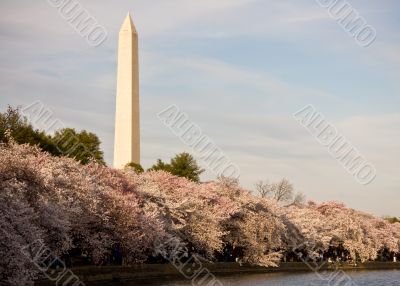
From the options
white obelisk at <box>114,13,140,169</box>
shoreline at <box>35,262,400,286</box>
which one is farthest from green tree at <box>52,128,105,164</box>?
shoreline at <box>35,262,400,286</box>

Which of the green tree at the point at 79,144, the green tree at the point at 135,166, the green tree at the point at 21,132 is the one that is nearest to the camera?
the green tree at the point at 21,132

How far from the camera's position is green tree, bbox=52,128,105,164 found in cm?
8660

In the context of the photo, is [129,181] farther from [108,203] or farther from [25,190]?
[25,190]

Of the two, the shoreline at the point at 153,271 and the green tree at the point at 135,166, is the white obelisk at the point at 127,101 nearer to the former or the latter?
the green tree at the point at 135,166

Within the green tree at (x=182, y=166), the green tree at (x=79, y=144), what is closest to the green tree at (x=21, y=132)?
the green tree at (x=79, y=144)

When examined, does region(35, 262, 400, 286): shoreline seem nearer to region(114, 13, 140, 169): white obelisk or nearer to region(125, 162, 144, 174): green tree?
region(125, 162, 144, 174): green tree

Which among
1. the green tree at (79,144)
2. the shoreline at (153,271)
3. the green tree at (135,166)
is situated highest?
the green tree at (79,144)

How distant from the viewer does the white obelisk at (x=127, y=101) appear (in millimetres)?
81312

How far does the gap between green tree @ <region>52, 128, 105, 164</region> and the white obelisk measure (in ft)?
12.7

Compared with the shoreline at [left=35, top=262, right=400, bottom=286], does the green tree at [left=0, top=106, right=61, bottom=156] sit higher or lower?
higher

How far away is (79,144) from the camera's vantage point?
9231 cm

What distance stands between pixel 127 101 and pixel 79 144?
12.6 metres

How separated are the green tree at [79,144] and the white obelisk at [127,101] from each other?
3875 mm

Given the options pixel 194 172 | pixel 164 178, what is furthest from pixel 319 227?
pixel 164 178
